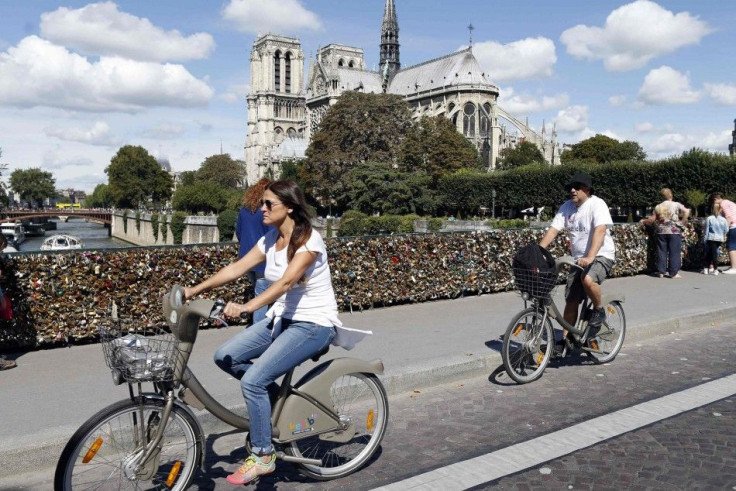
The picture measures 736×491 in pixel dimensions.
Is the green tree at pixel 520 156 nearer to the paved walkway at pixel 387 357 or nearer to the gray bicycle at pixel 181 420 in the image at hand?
the paved walkway at pixel 387 357

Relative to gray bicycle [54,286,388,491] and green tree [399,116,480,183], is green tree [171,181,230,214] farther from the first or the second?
gray bicycle [54,286,388,491]

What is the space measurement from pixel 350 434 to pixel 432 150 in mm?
59204

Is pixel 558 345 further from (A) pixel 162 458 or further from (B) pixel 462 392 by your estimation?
(A) pixel 162 458

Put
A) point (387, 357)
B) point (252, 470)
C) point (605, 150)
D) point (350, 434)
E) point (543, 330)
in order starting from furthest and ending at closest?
point (605, 150)
point (387, 357)
point (543, 330)
point (350, 434)
point (252, 470)

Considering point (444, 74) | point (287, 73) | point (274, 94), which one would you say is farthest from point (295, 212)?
point (287, 73)

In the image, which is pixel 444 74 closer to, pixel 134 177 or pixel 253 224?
pixel 134 177

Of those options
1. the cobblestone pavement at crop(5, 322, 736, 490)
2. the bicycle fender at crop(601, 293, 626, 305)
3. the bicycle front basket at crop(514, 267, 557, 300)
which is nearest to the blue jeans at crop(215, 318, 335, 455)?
the cobblestone pavement at crop(5, 322, 736, 490)

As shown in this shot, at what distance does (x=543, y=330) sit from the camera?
6.38 metres

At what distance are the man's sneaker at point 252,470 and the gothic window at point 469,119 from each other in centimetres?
9788

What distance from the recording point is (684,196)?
127ft

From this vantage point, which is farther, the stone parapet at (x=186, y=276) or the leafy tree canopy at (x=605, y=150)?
the leafy tree canopy at (x=605, y=150)

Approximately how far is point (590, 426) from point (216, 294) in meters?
4.92

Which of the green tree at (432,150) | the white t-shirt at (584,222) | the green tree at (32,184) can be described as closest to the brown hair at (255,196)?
the white t-shirt at (584,222)

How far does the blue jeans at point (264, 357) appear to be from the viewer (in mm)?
3807
